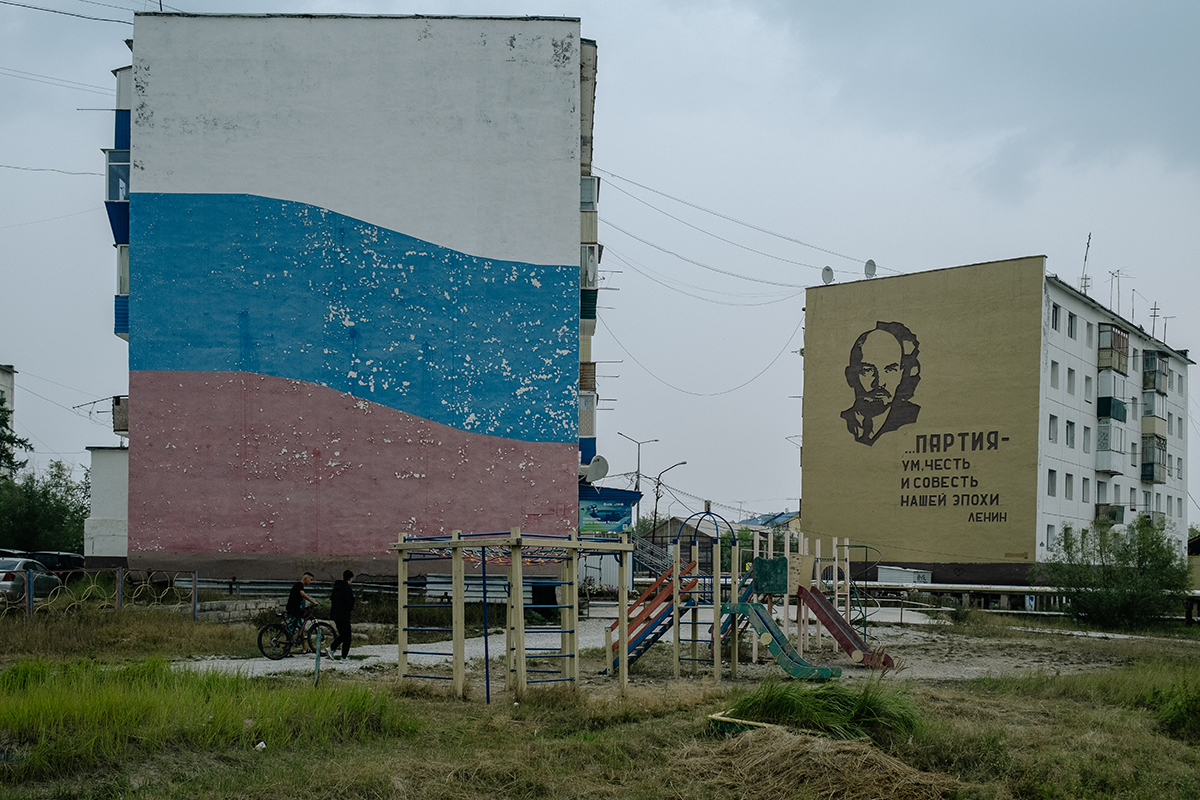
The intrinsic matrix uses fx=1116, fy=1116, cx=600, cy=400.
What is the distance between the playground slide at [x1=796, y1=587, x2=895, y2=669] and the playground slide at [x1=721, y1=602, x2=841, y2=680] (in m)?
1.77

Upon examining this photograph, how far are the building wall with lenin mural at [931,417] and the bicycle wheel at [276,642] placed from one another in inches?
1394

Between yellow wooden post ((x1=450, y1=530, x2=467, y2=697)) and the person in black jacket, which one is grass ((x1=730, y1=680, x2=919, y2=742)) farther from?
the person in black jacket

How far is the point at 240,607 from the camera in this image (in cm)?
2631

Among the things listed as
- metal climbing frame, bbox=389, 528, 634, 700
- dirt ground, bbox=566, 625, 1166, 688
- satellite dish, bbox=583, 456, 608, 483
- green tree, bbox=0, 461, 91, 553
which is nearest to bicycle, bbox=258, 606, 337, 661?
metal climbing frame, bbox=389, 528, 634, 700

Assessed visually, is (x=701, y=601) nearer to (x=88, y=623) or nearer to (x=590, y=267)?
(x=88, y=623)

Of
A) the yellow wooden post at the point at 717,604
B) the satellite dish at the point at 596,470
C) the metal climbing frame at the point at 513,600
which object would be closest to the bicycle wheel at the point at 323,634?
the metal climbing frame at the point at 513,600

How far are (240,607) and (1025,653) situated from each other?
1777 centimetres

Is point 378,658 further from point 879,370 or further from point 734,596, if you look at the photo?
point 879,370

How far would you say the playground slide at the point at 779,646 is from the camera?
17.0 meters

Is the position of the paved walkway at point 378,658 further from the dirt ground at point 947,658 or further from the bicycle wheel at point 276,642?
the dirt ground at point 947,658

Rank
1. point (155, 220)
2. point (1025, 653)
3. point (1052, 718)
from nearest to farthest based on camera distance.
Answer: point (1052, 718), point (1025, 653), point (155, 220)

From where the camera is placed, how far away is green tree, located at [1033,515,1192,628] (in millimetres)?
33594

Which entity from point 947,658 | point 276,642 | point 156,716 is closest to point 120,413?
point 276,642

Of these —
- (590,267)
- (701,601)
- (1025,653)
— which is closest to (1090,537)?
(1025,653)
